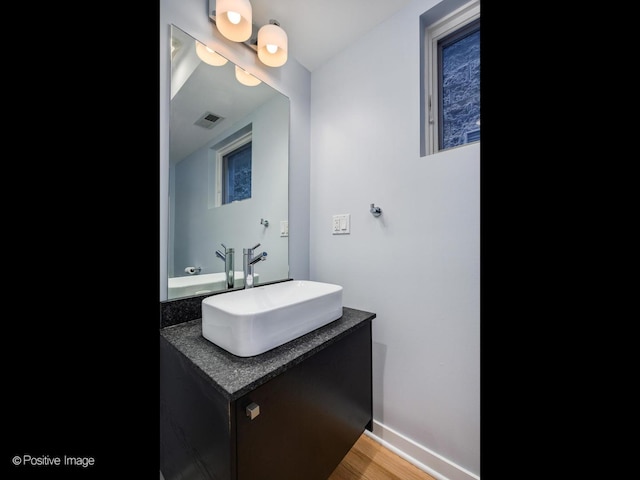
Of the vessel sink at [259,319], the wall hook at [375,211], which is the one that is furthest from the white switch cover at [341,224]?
the vessel sink at [259,319]

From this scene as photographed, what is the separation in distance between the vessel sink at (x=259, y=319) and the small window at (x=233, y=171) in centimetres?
51

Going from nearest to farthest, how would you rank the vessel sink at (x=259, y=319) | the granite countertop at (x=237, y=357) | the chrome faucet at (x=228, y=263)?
the granite countertop at (x=237, y=357), the vessel sink at (x=259, y=319), the chrome faucet at (x=228, y=263)

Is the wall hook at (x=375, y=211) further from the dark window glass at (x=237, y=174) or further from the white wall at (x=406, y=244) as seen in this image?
the dark window glass at (x=237, y=174)

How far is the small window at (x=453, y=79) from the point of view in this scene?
1135 millimetres

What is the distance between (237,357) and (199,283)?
50 cm

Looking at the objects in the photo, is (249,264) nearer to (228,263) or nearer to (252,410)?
(228,263)

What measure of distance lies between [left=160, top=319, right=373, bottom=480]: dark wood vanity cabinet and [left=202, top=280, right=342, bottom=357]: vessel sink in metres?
0.10

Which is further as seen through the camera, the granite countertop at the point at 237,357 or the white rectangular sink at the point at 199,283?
the white rectangular sink at the point at 199,283

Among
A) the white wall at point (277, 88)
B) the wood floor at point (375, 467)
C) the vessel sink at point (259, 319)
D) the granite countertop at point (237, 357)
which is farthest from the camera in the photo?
the wood floor at point (375, 467)

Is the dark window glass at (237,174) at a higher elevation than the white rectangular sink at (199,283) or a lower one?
higher
